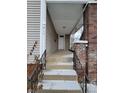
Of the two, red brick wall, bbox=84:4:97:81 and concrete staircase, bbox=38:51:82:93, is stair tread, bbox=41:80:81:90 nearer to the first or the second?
concrete staircase, bbox=38:51:82:93

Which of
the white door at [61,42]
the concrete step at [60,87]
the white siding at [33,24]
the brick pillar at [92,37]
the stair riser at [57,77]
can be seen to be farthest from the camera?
the white door at [61,42]

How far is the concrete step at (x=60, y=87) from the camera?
5695 mm

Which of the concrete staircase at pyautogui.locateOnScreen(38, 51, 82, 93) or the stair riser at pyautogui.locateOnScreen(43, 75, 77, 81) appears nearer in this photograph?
the concrete staircase at pyautogui.locateOnScreen(38, 51, 82, 93)

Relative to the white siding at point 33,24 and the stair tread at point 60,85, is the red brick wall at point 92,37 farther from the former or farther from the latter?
the white siding at point 33,24

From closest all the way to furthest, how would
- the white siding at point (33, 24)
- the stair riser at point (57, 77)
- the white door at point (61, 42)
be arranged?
the stair riser at point (57, 77) → the white siding at point (33, 24) → the white door at point (61, 42)

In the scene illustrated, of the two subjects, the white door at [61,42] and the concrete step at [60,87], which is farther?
the white door at [61,42]

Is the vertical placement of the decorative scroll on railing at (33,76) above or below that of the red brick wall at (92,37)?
below

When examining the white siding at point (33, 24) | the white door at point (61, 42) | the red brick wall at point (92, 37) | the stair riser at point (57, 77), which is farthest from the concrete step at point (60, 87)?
the white door at point (61, 42)

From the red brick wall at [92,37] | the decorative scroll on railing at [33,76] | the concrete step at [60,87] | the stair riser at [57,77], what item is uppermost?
the red brick wall at [92,37]

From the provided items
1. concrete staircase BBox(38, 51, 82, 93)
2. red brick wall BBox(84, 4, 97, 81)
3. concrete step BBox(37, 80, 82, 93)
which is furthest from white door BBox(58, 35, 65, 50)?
concrete step BBox(37, 80, 82, 93)

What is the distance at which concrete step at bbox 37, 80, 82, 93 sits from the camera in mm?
5695
